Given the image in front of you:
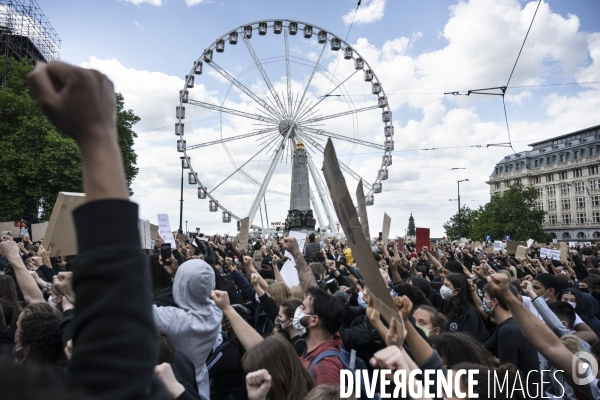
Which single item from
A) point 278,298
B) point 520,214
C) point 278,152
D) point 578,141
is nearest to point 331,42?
point 278,152

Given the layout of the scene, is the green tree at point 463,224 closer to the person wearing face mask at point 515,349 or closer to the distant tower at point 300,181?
the distant tower at point 300,181

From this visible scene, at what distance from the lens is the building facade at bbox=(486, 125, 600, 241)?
81.4 metres

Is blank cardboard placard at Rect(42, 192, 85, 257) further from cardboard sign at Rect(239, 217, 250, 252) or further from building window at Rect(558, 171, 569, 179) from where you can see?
building window at Rect(558, 171, 569, 179)

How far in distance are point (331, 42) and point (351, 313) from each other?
106 feet

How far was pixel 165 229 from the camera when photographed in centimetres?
939

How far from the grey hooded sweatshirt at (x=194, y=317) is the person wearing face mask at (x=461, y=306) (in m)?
2.82

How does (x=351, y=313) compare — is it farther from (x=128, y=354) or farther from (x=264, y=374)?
(x=128, y=354)

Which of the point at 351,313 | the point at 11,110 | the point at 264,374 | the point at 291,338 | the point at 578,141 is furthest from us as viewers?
the point at 578,141

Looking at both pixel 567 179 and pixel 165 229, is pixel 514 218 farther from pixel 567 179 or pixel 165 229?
pixel 165 229

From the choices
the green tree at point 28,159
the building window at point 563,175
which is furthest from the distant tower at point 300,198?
the building window at point 563,175

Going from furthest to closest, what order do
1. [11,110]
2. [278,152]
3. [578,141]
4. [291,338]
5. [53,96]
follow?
[578,141], [278,152], [11,110], [291,338], [53,96]

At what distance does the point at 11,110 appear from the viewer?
96.3ft

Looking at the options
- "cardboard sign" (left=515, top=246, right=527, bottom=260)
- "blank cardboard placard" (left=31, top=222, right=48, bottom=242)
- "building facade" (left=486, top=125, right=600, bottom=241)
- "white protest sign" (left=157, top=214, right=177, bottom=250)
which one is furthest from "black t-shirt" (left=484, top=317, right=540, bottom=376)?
"building facade" (left=486, top=125, right=600, bottom=241)

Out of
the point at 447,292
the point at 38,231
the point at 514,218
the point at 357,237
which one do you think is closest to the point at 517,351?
the point at 447,292
